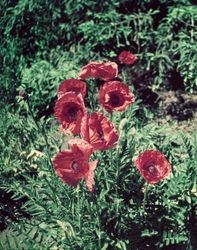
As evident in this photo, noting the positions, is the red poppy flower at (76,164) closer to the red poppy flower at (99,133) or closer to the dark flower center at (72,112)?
the red poppy flower at (99,133)

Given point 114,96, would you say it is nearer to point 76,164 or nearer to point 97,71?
point 97,71

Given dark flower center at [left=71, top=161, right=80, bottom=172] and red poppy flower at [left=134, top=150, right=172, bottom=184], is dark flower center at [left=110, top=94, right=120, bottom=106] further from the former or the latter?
dark flower center at [left=71, top=161, right=80, bottom=172]

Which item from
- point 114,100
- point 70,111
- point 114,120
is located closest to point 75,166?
point 70,111

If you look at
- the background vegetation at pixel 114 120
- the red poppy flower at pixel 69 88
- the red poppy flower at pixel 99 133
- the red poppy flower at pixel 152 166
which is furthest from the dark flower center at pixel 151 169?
the red poppy flower at pixel 69 88

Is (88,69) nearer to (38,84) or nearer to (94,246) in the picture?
(94,246)

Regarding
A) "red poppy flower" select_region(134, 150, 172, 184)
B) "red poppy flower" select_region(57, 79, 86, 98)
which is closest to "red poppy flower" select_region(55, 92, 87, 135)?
"red poppy flower" select_region(57, 79, 86, 98)

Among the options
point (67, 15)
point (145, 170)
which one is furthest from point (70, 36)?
point (145, 170)
